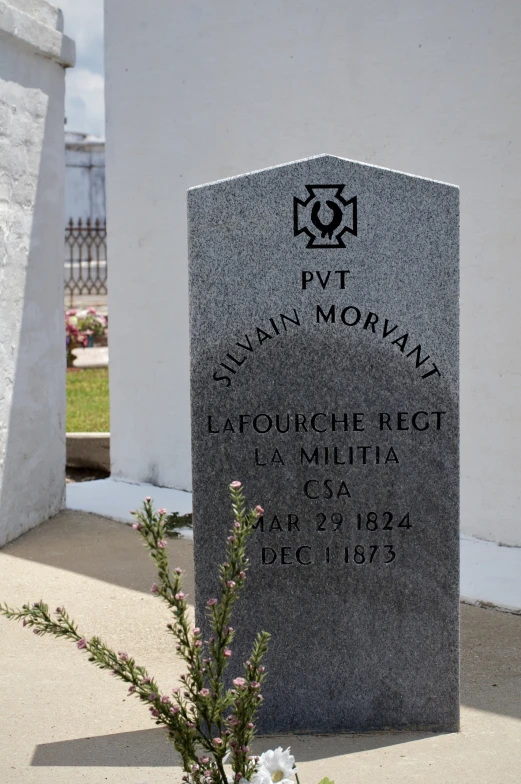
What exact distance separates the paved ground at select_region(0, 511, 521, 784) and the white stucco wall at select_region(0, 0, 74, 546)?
0.89m

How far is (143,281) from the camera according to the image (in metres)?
7.30

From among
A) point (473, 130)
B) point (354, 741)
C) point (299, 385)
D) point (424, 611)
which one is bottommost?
point (354, 741)

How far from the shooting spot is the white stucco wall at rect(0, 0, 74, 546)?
231 inches

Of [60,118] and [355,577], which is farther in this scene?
[60,118]

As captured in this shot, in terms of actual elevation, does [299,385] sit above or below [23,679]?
above

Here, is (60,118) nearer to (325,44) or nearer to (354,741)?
(325,44)

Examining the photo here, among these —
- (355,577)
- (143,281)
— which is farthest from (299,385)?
(143,281)

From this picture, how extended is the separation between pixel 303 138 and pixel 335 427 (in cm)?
343

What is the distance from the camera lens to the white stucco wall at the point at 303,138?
5789 millimetres

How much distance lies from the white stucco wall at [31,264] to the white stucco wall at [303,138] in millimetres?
789

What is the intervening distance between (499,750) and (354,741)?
0.45 m

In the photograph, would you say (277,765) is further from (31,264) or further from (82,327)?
(82,327)

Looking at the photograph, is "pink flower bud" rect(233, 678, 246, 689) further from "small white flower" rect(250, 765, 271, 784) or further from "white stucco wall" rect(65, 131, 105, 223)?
"white stucco wall" rect(65, 131, 105, 223)

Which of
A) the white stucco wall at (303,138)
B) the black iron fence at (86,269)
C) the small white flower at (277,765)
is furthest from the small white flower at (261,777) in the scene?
the black iron fence at (86,269)
